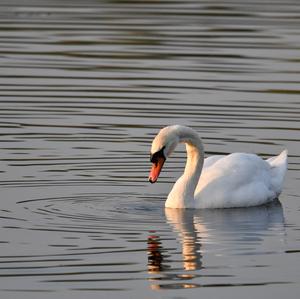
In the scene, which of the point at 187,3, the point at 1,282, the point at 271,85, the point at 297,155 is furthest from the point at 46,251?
the point at 187,3

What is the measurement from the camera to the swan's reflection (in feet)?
41.5

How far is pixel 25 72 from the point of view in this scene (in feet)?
77.8

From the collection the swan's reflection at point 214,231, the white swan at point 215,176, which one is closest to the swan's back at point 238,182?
the white swan at point 215,176

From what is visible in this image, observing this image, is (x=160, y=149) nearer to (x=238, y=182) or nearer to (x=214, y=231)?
(x=238, y=182)

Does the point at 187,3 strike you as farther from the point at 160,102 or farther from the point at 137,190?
the point at 137,190

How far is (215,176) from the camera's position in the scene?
15852mm

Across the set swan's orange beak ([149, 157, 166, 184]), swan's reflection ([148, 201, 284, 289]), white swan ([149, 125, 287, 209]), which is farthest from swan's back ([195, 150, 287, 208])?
swan's orange beak ([149, 157, 166, 184])

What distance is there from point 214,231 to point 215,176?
1972 millimetres

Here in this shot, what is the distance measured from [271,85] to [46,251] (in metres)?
10.7

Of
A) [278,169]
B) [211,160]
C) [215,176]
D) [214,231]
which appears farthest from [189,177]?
[214,231]

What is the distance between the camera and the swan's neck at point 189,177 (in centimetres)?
1520

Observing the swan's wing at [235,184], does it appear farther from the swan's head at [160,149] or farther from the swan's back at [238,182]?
the swan's head at [160,149]

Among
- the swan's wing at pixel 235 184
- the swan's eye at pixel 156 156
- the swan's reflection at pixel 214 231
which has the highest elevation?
the swan's eye at pixel 156 156

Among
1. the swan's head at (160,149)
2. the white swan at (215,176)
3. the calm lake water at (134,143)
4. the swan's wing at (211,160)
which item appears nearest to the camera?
the calm lake water at (134,143)
